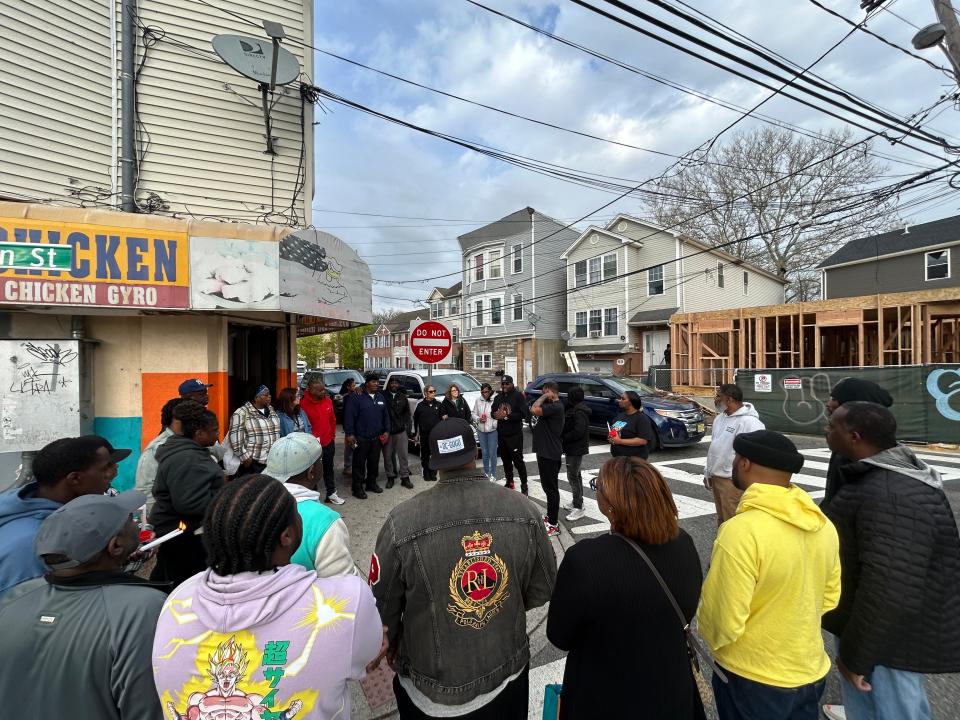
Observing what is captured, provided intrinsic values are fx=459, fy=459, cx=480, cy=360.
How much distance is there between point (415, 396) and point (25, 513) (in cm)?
900

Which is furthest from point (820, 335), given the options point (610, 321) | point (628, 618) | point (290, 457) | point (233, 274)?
point (290, 457)

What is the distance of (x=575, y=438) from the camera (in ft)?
20.0

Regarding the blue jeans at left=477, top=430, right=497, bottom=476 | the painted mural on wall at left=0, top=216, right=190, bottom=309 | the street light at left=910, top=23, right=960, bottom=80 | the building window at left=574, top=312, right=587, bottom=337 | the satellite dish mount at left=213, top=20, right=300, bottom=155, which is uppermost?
the street light at left=910, top=23, right=960, bottom=80

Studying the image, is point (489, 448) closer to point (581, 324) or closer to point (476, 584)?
point (476, 584)

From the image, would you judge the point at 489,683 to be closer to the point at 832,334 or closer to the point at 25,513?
the point at 25,513

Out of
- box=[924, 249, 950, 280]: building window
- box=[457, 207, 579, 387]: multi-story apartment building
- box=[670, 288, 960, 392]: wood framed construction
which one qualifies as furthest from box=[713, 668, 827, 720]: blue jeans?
box=[457, 207, 579, 387]: multi-story apartment building

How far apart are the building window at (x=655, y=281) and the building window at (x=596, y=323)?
3462mm

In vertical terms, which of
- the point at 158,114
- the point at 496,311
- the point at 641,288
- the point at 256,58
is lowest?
the point at 496,311

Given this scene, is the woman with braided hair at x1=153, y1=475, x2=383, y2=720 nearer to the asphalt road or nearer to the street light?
the asphalt road

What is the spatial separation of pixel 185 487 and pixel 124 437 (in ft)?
13.5

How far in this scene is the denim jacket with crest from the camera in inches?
68.3

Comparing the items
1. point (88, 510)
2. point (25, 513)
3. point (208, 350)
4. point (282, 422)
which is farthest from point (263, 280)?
point (88, 510)

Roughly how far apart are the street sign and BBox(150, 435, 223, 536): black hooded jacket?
3.63 metres

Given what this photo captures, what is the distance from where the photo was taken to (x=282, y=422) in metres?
5.67
